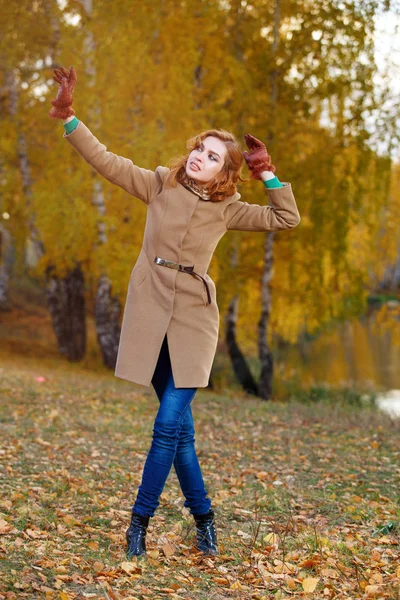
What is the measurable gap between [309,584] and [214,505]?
5.26 ft

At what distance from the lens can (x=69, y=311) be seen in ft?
49.8

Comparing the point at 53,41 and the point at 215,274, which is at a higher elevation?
the point at 53,41

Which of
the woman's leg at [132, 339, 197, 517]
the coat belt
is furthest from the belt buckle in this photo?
the woman's leg at [132, 339, 197, 517]

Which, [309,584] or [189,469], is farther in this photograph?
[189,469]

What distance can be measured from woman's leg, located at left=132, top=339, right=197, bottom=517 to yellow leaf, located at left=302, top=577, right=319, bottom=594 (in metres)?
0.79

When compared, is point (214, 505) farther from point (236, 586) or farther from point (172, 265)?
point (172, 265)

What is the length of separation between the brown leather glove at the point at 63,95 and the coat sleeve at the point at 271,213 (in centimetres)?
93

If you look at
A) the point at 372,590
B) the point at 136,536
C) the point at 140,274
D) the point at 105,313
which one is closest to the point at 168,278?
the point at 140,274

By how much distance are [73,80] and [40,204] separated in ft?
30.8

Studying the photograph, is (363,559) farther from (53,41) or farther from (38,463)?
(53,41)

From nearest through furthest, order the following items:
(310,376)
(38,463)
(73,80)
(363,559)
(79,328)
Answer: (73,80) → (363,559) → (38,463) → (79,328) → (310,376)

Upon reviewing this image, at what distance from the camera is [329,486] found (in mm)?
5652

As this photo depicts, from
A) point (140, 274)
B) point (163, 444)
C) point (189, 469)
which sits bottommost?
point (189, 469)

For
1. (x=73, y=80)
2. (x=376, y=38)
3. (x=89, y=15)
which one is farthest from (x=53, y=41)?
(x=73, y=80)
